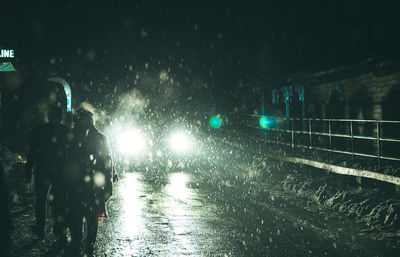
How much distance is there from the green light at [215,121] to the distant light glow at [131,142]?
15248 millimetres

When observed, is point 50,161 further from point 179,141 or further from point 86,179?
point 179,141

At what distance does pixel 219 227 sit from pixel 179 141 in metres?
15.3

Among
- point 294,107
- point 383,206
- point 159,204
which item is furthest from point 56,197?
point 294,107

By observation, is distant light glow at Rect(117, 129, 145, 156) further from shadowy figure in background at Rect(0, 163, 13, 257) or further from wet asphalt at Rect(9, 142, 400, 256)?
shadowy figure in background at Rect(0, 163, 13, 257)

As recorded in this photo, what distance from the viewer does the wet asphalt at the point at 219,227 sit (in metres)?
5.88

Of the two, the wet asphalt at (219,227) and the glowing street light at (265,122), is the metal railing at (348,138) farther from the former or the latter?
the glowing street light at (265,122)

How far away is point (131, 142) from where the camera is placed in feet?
67.7

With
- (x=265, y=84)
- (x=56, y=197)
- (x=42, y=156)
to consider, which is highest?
(x=265, y=84)

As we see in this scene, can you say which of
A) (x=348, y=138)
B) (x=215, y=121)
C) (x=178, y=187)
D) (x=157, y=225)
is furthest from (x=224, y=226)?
(x=215, y=121)

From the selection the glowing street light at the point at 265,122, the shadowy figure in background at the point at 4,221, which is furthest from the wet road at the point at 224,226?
the glowing street light at the point at 265,122

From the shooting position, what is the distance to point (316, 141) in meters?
20.1

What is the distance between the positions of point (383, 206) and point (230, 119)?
2733 cm

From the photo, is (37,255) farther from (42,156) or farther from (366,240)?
(366,240)

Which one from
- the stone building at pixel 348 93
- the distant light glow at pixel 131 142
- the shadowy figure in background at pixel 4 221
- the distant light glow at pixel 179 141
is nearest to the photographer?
the shadowy figure in background at pixel 4 221
